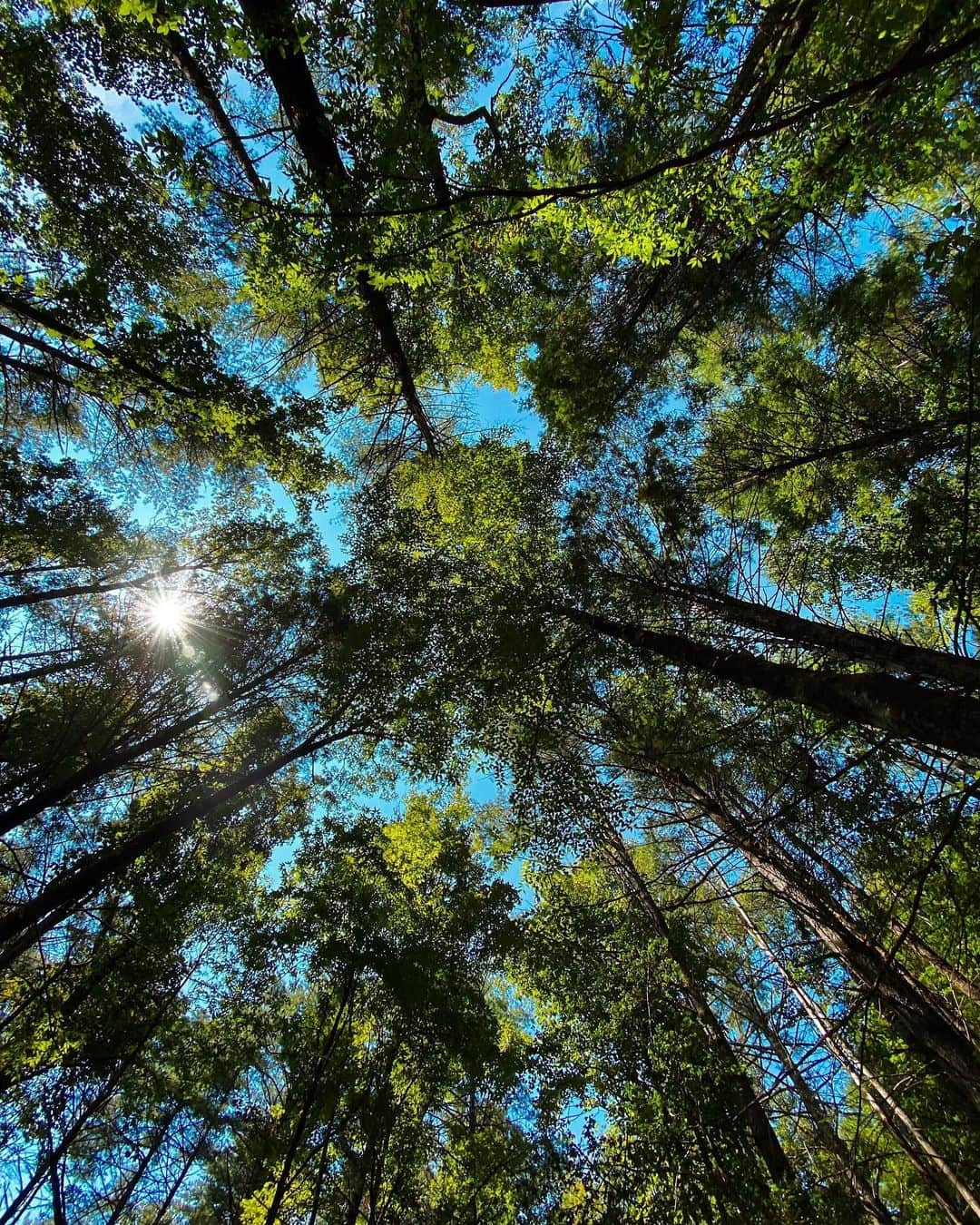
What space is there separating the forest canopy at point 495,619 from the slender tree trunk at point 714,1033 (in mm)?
100

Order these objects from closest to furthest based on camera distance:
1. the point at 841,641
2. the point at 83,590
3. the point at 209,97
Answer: the point at 841,641 → the point at 209,97 → the point at 83,590

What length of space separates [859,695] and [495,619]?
13.0 feet

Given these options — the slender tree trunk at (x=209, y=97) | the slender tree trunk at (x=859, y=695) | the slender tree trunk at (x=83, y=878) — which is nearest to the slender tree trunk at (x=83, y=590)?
the slender tree trunk at (x=83, y=878)

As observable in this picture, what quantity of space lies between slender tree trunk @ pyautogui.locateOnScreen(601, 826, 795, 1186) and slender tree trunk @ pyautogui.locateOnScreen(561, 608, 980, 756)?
77.0 inches

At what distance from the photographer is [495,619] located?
621 centimetres

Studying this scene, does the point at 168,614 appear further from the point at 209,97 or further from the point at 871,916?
the point at 871,916

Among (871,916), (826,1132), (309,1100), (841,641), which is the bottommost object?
→ (826,1132)

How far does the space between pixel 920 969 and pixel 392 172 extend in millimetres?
11224

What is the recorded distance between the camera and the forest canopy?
3.80 m

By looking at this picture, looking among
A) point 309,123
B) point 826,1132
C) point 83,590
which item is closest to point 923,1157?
point 826,1132

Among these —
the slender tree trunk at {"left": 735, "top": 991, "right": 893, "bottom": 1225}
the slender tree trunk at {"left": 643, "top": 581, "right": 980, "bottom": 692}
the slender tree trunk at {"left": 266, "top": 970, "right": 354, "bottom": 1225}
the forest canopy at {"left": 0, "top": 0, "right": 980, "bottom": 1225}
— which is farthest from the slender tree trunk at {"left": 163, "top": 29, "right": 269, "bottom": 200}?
the slender tree trunk at {"left": 266, "top": 970, "right": 354, "bottom": 1225}

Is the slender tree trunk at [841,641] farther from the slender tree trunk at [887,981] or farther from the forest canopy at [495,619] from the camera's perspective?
the slender tree trunk at [887,981]

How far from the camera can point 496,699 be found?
20.4 feet

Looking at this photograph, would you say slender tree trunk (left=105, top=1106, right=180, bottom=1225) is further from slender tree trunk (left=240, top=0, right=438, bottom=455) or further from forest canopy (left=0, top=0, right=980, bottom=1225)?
slender tree trunk (left=240, top=0, right=438, bottom=455)
